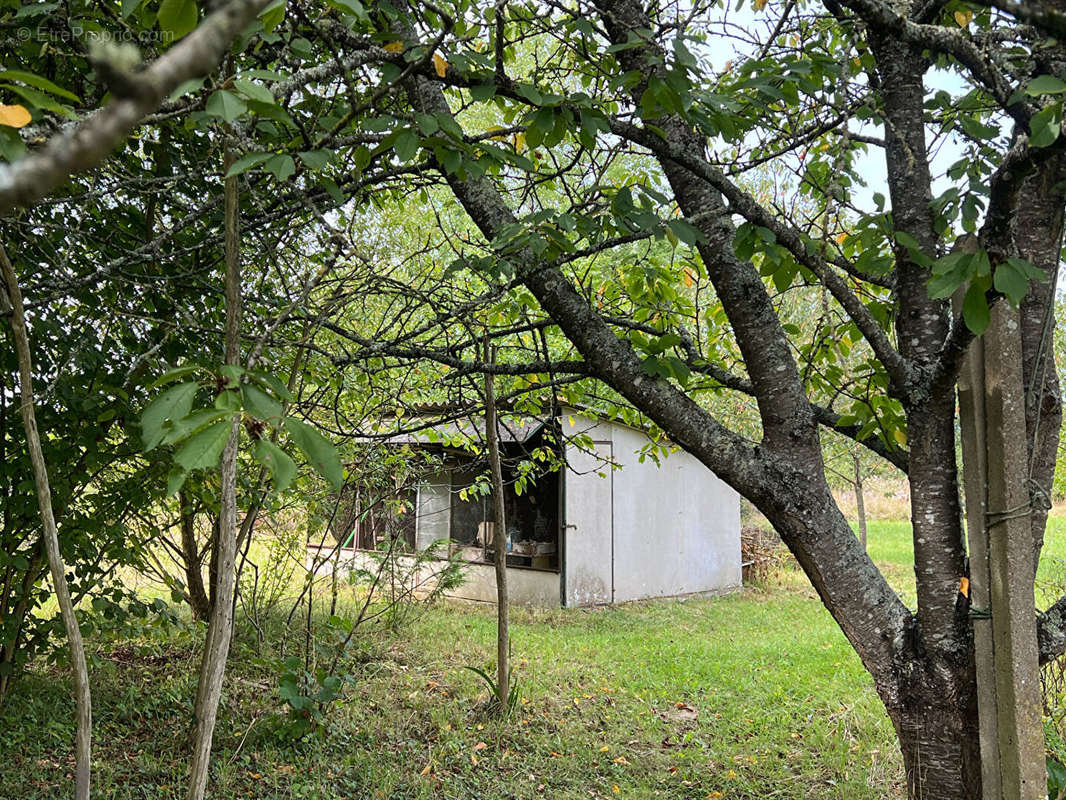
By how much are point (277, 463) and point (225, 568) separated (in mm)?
774

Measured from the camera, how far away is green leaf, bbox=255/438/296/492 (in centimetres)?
98

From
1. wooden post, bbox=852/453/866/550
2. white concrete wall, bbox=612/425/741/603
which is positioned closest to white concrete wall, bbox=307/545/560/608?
white concrete wall, bbox=612/425/741/603

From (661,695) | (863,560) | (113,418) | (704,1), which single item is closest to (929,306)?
(863,560)

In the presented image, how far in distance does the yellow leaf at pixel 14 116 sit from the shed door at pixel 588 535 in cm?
856

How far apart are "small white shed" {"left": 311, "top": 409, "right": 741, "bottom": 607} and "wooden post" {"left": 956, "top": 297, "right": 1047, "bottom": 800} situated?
6.83 meters

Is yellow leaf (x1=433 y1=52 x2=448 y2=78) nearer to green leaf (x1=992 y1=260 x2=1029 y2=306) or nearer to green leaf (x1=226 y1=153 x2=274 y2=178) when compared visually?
green leaf (x1=226 y1=153 x2=274 y2=178)

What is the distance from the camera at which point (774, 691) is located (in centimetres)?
577

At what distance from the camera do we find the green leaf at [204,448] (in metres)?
0.91

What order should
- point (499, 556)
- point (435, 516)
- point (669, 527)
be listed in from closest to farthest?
point (499, 556) < point (669, 527) < point (435, 516)

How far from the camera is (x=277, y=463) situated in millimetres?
1001

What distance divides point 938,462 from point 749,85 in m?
1.32

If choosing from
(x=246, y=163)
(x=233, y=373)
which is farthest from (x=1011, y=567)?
(x=246, y=163)

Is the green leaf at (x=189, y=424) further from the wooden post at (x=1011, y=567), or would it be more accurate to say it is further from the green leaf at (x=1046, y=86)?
the wooden post at (x=1011, y=567)

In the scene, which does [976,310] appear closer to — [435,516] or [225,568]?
[225,568]
